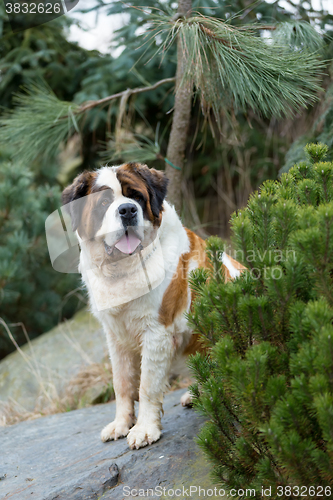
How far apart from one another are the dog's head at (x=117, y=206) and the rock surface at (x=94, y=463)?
1.06 meters

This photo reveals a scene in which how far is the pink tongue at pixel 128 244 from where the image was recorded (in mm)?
2445

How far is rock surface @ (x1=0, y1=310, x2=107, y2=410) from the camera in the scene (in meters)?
4.41

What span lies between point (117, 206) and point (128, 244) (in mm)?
224

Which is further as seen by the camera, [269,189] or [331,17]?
[331,17]

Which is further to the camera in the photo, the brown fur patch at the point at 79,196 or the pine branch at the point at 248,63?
the pine branch at the point at 248,63

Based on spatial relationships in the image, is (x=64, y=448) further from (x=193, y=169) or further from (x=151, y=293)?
(x=193, y=169)

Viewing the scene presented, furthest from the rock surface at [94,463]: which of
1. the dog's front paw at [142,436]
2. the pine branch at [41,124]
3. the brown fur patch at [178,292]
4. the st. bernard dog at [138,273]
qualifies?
the pine branch at [41,124]

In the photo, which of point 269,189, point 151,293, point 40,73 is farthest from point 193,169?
point 269,189

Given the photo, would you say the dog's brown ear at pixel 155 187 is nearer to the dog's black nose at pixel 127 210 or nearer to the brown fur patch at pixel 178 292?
the dog's black nose at pixel 127 210

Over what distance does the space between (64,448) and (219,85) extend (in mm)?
2647

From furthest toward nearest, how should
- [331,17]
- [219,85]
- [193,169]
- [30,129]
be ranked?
[193,169] → [331,17] → [30,129] → [219,85]

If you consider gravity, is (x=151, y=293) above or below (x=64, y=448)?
above

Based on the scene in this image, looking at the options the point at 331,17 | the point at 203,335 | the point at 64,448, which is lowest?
the point at 64,448

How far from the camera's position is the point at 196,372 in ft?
6.08
